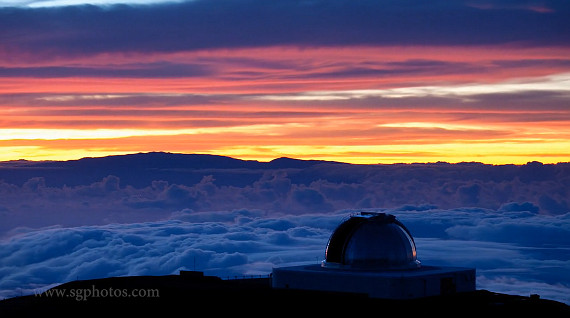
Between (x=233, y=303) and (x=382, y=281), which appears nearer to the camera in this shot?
(x=382, y=281)

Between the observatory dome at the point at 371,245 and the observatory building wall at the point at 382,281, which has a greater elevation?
the observatory dome at the point at 371,245

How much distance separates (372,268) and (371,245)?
1501 mm

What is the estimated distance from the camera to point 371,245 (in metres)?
60.3

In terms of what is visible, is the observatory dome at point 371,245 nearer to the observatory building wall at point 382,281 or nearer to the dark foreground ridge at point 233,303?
the observatory building wall at point 382,281

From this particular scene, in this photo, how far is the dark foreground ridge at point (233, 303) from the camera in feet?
184

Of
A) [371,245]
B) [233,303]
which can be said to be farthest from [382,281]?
[233,303]

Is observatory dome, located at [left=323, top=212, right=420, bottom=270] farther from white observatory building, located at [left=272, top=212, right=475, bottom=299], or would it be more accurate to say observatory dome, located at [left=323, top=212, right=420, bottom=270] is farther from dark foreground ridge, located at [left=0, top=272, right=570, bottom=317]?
dark foreground ridge, located at [left=0, top=272, right=570, bottom=317]

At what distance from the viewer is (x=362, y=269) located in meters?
60.1

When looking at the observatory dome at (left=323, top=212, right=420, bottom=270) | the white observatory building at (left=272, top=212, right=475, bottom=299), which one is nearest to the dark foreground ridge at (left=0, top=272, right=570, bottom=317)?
the white observatory building at (left=272, top=212, right=475, bottom=299)

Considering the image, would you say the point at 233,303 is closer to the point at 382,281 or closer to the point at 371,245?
the point at 382,281

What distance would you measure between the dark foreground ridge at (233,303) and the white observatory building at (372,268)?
2.44 feet

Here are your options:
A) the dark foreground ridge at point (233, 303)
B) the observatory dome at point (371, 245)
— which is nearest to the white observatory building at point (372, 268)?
the observatory dome at point (371, 245)

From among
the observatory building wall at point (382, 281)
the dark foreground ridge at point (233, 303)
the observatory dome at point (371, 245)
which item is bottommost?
the dark foreground ridge at point (233, 303)

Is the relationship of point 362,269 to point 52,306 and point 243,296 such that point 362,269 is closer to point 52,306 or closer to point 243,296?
point 243,296
